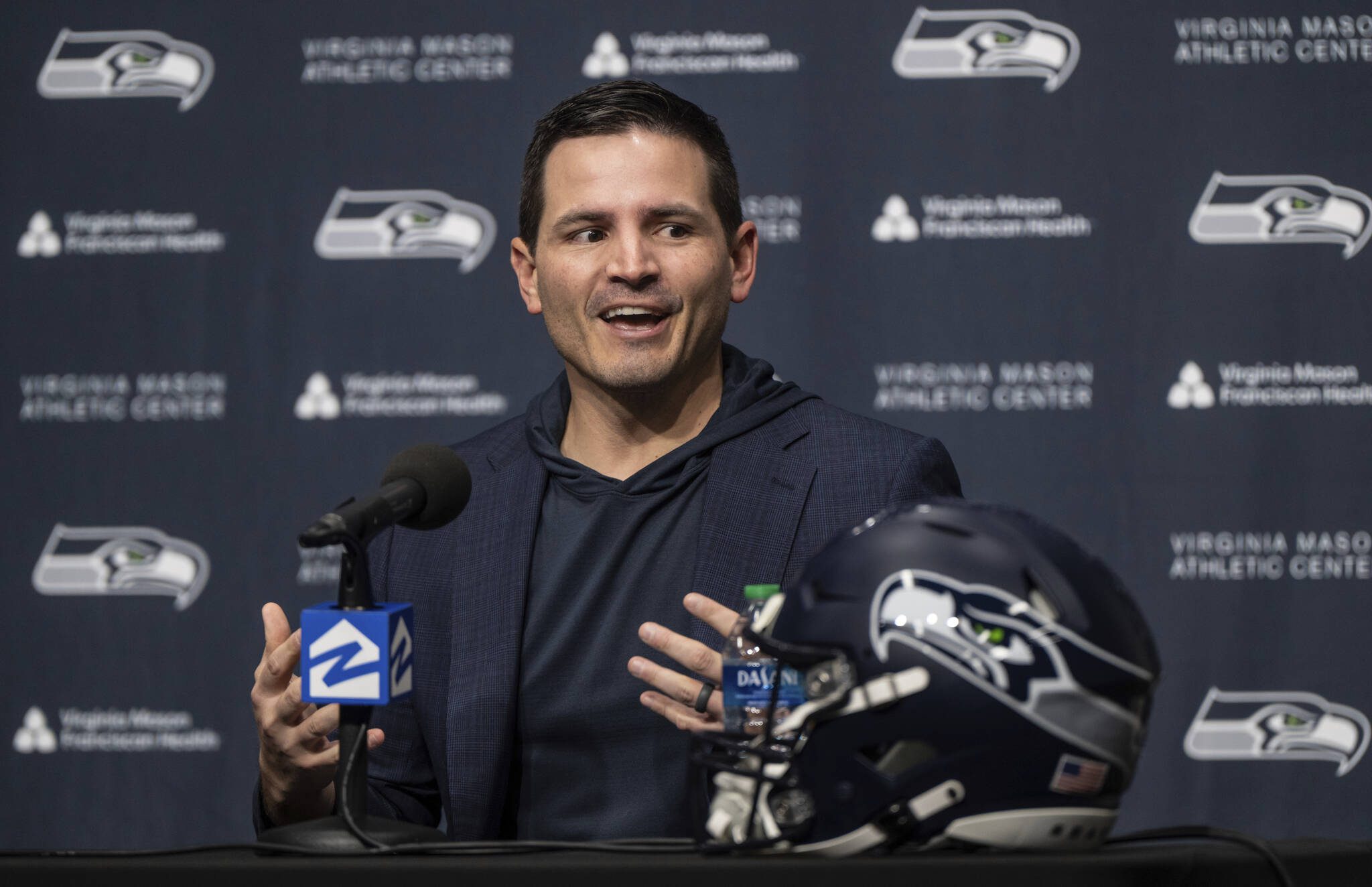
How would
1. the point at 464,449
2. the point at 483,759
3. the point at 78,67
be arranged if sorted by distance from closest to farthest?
1. the point at 483,759
2. the point at 464,449
3. the point at 78,67

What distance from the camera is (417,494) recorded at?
1.36 meters

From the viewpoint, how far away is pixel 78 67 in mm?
3750

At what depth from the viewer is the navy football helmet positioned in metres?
1.13

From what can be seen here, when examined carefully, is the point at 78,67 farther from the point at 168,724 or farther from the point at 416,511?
the point at 416,511

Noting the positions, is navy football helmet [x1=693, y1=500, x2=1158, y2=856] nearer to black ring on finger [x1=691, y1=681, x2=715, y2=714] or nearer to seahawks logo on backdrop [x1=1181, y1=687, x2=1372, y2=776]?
black ring on finger [x1=691, y1=681, x2=715, y2=714]

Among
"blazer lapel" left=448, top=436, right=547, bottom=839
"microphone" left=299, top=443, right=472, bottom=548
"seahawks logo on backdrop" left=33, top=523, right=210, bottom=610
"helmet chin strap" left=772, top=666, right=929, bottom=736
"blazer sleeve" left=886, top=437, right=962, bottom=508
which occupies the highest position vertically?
"microphone" left=299, top=443, right=472, bottom=548

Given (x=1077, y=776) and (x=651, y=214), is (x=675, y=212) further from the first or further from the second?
(x=1077, y=776)

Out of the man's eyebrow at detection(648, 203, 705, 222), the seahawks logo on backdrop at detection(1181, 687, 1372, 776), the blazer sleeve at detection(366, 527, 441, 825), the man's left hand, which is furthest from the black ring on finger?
the seahawks logo on backdrop at detection(1181, 687, 1372, 776)

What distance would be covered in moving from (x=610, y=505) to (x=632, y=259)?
1.36 feet

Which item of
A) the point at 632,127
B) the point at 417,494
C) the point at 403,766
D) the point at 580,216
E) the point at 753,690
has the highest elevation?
the point at 632,127

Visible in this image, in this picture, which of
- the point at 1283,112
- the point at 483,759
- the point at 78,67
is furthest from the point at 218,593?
the point at 1283,112

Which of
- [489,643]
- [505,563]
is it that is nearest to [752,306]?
[505,563]

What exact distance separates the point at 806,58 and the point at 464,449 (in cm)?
184

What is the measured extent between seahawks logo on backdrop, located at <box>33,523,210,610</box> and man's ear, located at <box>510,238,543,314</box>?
1.84 m
